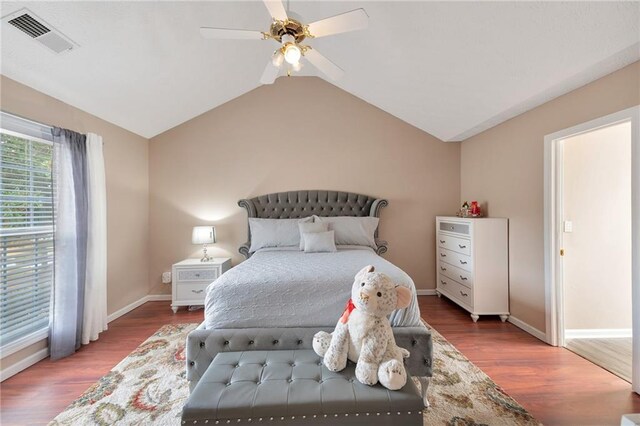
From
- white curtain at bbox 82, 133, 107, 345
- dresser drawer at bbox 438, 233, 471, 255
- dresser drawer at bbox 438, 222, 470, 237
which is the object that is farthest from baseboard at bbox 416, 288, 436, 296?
white curtain at bbox 82, 133, 107, 345

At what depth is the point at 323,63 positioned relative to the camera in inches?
87.3

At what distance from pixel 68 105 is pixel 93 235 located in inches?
51.5

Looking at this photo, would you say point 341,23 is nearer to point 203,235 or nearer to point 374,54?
point 374,54

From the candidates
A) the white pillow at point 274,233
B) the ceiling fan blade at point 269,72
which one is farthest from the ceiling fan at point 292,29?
the white pillow at point 274,233

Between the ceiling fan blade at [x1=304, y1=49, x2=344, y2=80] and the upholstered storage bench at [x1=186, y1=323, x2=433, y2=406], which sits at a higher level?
the ceiling fan blade at [x1=304, y1=49, x2=344, y2=80]

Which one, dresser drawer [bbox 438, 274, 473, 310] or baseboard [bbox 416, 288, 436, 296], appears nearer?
dresser drawer [bbox 438, 274, 473, 310]

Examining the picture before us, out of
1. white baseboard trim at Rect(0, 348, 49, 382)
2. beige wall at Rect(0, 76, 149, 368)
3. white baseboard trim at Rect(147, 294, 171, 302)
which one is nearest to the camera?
white baseboard trim at Rect(0, 348, 49, 382)

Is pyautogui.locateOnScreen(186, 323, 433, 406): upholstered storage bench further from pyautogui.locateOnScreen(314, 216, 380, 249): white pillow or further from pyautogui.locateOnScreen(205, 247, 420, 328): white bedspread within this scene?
pyautogui.locateOnScreen(314, 216, 380, 249): white pillow

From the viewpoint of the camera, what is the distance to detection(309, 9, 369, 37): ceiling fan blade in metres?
1.70

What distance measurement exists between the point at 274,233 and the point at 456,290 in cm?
246

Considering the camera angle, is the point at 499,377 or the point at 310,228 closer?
the point at 499,377

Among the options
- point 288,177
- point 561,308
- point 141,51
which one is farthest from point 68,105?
point 561,308

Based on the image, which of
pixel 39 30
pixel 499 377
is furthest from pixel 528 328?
pixel 39 30

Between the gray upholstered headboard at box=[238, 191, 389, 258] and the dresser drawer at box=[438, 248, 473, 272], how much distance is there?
3.46 ft
